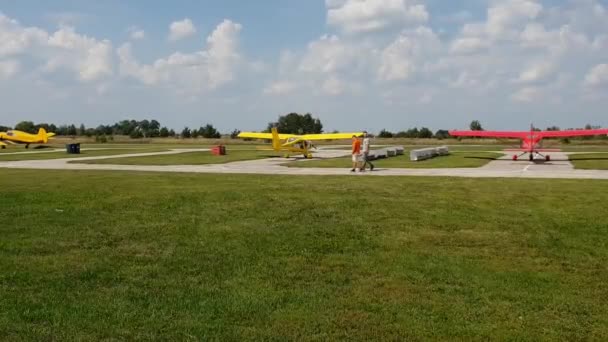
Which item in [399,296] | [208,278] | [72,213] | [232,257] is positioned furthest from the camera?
[72,213]

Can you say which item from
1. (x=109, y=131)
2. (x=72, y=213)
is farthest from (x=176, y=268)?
(x=109, y=131)

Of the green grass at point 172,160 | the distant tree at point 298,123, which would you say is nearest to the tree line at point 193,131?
the distant tree at point 298,123

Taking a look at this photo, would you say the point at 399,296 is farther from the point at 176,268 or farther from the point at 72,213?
the point at 72,213

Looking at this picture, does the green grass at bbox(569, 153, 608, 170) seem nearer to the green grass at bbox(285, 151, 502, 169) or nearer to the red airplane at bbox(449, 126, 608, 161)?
the red airplane at bbox(449, 126, 608, 161)

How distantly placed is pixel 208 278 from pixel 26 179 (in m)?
14.9

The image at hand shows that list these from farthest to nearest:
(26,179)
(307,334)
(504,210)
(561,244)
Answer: (26,179) → (504,210) → (561,244) → (307,334)

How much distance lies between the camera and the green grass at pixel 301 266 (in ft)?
18.9

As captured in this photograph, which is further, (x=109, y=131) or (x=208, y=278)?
(x=109, y=131)

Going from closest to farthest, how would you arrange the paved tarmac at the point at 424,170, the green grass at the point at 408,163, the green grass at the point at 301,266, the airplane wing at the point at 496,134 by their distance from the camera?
the green grass at the point at 301,266, the paved tarmac at the point at 424,170, the green grass at the point at 408,163, the airplane wing at the point at 496,134

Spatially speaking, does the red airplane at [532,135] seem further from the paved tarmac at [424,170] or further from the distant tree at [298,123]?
the distant tree at [298,123]

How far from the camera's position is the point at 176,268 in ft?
25.6

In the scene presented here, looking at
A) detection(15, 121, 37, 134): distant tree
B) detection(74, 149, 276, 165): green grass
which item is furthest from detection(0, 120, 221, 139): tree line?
detection(74, 149, 276, 165): green grass

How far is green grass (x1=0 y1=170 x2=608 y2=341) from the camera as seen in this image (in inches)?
227

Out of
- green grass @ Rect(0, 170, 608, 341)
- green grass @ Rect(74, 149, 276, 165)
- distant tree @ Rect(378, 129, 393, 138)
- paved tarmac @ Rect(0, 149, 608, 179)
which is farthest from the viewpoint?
distant tree @ Rect(378, 129, 393, 138)
